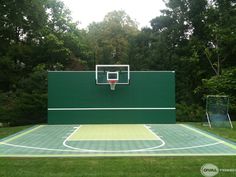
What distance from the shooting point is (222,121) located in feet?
57.6

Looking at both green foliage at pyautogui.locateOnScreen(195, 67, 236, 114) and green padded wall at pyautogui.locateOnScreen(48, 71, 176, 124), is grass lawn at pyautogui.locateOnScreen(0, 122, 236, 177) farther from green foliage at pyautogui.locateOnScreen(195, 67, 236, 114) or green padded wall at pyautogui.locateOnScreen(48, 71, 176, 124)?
green foliage at pyautogui.locateOnScreen(195, 67, 236, 114)

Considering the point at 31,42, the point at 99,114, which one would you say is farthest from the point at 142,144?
the point at 31,42

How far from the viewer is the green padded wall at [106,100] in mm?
19953

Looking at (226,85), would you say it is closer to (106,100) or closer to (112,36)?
(106,100)

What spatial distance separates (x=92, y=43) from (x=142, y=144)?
29.4 m

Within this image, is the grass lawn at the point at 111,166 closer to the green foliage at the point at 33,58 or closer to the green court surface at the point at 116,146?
the green court surface at the point at 116,146

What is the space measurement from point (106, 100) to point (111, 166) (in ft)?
40.3

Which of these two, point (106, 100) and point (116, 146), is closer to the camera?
point (116, 146)

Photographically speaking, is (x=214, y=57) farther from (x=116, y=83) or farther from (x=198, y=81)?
(x=116, y=83)

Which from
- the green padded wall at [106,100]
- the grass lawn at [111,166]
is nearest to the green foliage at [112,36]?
the green padded wall at [106,100]

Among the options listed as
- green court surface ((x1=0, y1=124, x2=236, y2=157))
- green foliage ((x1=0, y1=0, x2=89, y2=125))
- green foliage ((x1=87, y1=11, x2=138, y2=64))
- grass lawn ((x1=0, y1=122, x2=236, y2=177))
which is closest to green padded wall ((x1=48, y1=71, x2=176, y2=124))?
green foliage ((x1=0, y1=0, x2=89, y2=125))

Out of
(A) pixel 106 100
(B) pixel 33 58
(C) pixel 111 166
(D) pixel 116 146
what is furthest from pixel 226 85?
(C) pixel 111 166

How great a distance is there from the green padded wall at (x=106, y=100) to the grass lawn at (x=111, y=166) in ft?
36.3

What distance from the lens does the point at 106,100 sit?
20.0 metres
